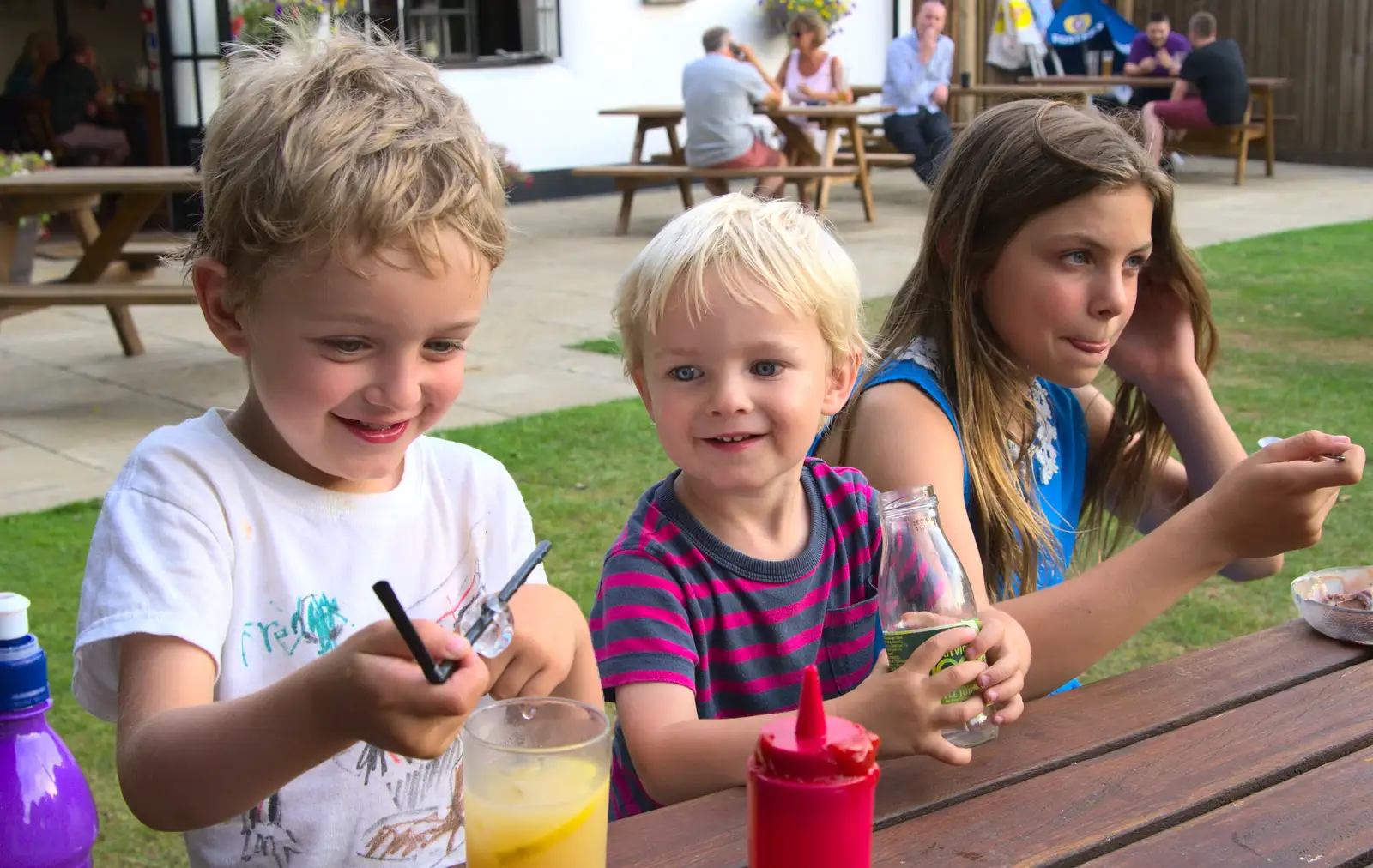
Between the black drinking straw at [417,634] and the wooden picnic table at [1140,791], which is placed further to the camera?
the wooden picnic table at [1140,791]

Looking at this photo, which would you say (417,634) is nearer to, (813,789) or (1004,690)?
(813,789)

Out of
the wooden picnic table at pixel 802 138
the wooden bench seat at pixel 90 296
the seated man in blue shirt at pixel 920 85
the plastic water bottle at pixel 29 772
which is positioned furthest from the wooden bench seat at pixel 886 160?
the plastic water bottle at pixel 29 772

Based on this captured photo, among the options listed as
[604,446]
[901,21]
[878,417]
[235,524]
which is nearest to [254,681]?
[235,524]

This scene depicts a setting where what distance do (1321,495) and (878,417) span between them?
25.3 inches

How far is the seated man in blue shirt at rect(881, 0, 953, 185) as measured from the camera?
1319 cm

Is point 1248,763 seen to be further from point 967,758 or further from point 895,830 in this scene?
point 895,830

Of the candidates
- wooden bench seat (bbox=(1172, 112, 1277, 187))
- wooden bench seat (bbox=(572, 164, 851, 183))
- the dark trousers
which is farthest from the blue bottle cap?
wooden bench seat (bbox=(1172, 112, 1277, 187))

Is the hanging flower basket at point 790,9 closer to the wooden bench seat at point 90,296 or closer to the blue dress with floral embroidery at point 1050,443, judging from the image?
the wooden bench seat at point 90,296

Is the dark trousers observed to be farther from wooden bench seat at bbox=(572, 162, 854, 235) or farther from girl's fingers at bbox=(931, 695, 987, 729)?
girl's fingers at bbox=(931, 695, 987, 729)

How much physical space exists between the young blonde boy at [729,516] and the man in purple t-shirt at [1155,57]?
1452 cm

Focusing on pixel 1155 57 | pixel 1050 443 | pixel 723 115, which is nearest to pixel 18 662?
pixel 1050 443

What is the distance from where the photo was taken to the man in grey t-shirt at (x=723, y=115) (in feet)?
35.9

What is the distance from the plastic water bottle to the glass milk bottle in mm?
806

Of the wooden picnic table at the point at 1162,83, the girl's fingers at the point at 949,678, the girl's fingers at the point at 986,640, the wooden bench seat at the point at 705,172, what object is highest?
the wooden picnic table at the point at 1162,83
